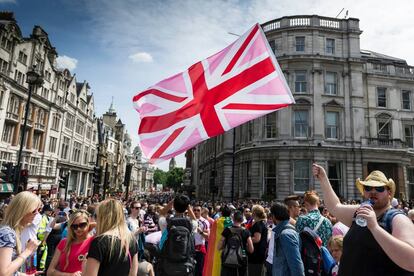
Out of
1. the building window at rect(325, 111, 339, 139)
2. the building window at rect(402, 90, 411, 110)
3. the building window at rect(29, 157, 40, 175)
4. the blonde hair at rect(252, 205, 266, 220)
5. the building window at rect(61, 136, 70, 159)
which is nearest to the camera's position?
the blonde hair at rect(252, 205, 266, 220)

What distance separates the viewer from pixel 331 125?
1101 inches

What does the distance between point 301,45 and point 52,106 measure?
35150 mm

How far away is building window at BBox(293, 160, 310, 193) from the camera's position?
26.1m

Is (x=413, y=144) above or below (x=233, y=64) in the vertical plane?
above

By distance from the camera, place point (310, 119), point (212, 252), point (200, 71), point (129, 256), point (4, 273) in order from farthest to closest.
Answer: point (310, 119)
point (200, 71)
point (212, 252)
point (129, 256)
point (4, 273)

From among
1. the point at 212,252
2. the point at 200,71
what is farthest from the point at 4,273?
the point at 200,71

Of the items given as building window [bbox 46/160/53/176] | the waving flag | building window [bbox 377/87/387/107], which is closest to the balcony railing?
building window [bbox 377/87/387/107]

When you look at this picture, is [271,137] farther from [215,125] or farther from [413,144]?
[215,125]

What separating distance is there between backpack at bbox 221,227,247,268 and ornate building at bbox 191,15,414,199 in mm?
20873

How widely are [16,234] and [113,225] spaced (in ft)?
3.46

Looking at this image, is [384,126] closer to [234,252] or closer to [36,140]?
[234,252]

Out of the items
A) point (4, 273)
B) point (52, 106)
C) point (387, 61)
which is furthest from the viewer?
point (52, 106)

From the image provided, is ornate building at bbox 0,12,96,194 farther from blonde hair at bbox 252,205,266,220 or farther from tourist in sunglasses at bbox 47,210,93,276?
tourist in sunglasses at bbox 47,210,93,276

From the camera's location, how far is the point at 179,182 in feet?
413
